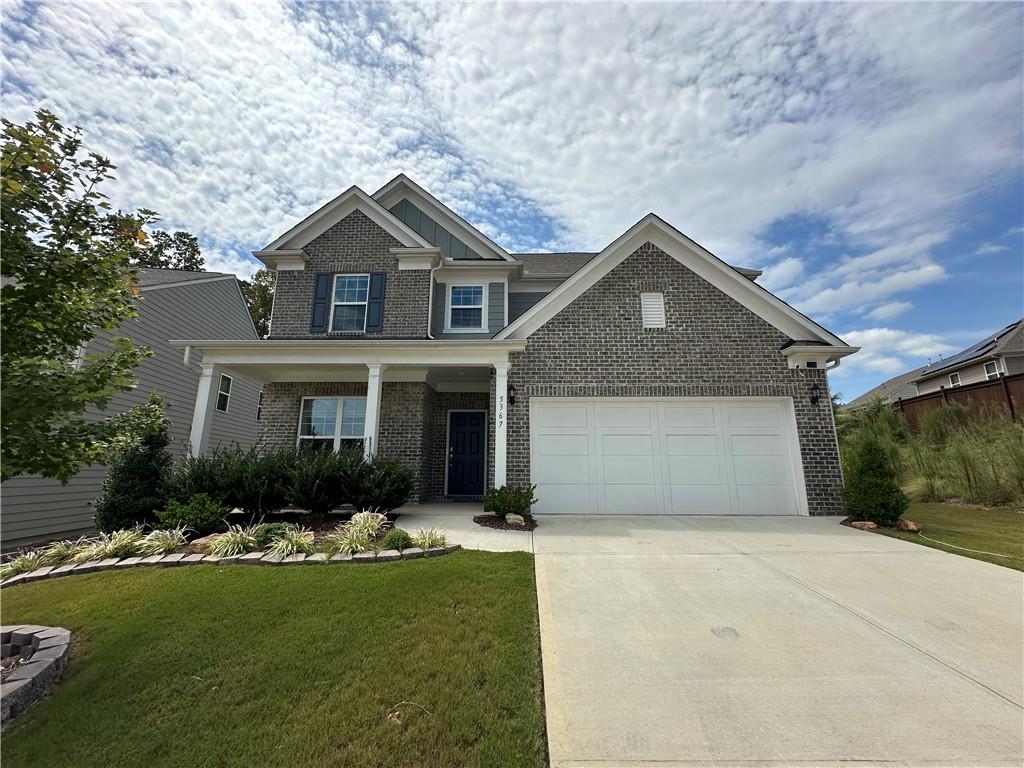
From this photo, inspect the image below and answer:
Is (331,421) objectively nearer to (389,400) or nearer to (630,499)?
(389,400)

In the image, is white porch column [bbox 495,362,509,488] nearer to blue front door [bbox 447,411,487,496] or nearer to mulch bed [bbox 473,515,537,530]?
mulch bed [bbox 473,515,537,530]

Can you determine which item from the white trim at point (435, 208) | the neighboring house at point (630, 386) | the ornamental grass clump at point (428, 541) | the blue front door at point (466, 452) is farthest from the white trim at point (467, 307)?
the ornamental grass clump at point (428, 541)

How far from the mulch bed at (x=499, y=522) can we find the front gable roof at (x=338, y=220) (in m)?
7.29

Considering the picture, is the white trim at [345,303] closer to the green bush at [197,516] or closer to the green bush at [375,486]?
the green bush at [375,486]

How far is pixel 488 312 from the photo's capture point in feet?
38.2

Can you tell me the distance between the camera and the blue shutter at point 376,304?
11023 mm

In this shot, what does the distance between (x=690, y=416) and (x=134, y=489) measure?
10.3 meters

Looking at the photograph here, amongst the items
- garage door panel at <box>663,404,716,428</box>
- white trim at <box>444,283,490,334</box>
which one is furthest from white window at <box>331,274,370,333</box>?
garage door panel at <box>663,404,716,428</box>

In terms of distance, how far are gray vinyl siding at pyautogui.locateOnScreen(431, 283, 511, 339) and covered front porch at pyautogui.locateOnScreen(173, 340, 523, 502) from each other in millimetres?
1270

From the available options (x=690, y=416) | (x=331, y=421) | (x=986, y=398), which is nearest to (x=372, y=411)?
(x=331, y=421)

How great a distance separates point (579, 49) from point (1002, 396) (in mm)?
16281

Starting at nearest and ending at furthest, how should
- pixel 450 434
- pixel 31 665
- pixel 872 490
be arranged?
pixel 31 665 → pixel 872 490 → pixel 450 434

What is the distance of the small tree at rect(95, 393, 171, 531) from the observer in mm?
6719

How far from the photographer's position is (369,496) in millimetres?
7500
